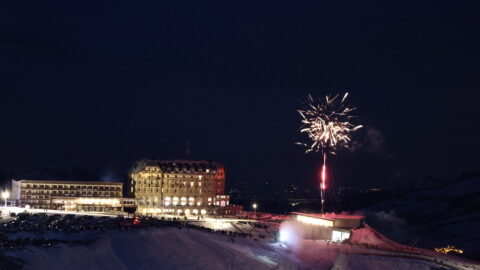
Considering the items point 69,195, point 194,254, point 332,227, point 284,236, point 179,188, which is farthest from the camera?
point 179,188

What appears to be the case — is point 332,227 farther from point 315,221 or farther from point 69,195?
point 69,195

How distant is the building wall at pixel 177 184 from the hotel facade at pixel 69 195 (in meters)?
7.86

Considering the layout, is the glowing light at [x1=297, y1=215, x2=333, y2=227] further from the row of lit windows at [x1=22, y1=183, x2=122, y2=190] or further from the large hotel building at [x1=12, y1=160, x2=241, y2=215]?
the row of lit windows at [x1=22, y1=183, x2=122, y2=190]

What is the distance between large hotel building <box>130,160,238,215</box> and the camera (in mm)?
151750

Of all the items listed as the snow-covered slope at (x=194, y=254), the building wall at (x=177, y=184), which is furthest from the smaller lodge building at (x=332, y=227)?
the building wall at (x=177, y=184)

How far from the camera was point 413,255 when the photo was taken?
9212 cm

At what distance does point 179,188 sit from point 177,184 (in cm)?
129

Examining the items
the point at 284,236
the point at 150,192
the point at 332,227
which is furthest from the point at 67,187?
the point at 332,227

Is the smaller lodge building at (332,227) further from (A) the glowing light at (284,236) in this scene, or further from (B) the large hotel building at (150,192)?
(B) the large hotel building at (150,192)

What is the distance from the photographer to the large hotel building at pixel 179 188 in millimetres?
151750

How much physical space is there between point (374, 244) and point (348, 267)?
17.8 metres

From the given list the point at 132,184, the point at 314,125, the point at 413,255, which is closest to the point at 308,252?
the point at 413,255

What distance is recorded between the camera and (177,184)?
156500mm

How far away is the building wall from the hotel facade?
25.8ft
